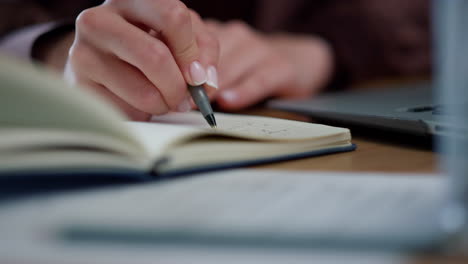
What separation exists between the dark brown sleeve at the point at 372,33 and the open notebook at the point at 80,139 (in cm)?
86

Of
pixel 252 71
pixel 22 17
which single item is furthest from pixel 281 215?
pixel 22 17

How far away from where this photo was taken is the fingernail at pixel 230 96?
2.44 ft

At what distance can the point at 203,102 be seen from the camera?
479 millimetres

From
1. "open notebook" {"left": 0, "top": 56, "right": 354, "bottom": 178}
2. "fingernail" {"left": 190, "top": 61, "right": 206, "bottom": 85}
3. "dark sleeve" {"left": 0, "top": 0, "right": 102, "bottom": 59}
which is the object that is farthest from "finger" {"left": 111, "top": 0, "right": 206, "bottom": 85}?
"dark sleeve" {"left": 0, "top": 0, "right": 102, "bottom": 59}

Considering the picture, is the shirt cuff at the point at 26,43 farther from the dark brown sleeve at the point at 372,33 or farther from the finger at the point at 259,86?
the dark brown sleeve at the point at 372,33

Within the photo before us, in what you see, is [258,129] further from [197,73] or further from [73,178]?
[73,178]

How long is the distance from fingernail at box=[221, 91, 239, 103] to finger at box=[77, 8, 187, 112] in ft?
0.86

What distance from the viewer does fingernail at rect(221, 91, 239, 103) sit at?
29.2 inches

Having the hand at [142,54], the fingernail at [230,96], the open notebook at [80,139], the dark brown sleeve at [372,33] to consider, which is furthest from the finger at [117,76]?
the dark brown sleeve at [372,33]

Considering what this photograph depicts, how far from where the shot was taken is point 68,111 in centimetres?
33

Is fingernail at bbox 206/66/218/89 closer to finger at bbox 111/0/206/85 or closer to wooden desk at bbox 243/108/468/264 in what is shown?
finger at bbox 111/0/206/85

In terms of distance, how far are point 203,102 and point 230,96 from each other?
0.89 ft

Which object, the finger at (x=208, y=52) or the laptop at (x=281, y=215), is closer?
the laptop at (x=281, y=215)

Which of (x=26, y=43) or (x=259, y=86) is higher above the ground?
(x=26, y=43)
